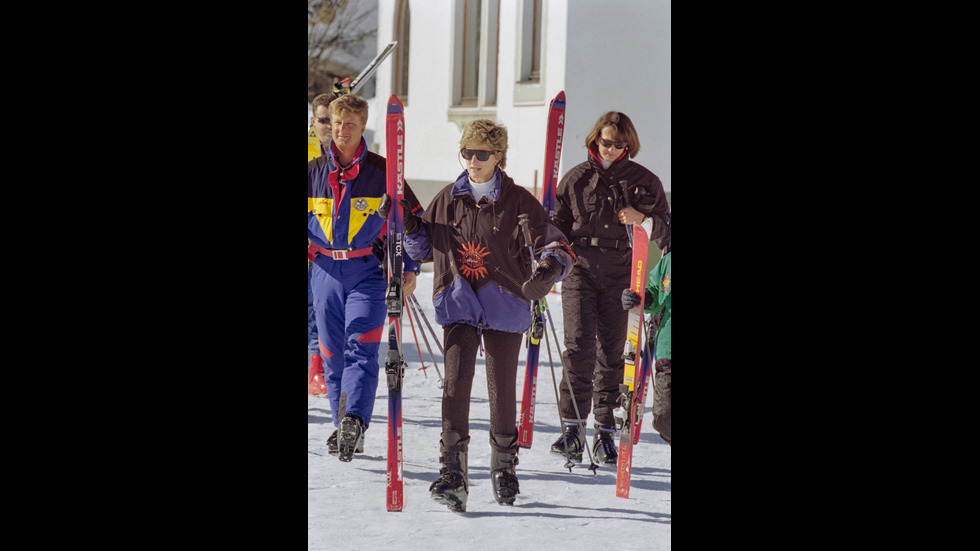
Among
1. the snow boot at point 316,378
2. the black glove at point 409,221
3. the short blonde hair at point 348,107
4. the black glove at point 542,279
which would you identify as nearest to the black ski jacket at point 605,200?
the black glove at point 542,279

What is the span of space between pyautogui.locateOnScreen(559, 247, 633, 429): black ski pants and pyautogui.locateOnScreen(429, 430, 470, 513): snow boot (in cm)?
79

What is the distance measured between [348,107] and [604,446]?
2177mm

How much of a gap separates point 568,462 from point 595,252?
109cm

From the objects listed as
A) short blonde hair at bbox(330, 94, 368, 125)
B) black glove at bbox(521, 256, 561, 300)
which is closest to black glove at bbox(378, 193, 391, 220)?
short blonde hair at bbox(330, 94, 368, 125)

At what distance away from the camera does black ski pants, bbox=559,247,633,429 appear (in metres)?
5.41

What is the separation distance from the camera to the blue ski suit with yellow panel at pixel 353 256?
5219 mm

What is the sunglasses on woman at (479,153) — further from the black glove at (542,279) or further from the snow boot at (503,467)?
the snow boot at (503,467)

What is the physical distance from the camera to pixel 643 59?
5039mm

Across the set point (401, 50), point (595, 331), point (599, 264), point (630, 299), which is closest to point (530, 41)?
point (401, 50)

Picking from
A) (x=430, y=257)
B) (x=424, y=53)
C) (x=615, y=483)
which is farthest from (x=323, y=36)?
(x=615, y=483)

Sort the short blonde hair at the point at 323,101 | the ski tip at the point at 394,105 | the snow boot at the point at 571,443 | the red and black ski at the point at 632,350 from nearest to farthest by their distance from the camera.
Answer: the ski tip at the point at 394,105 → the red and black ski at the point at 632,350 → the snow boot at the point at 571,443 → the short blonde hair at the point at 323,101

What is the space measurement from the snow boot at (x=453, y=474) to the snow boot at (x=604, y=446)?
846 millimetres

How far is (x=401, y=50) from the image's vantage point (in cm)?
525

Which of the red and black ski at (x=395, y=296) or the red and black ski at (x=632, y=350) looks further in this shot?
the red and black ski at (x=632, y=350)
